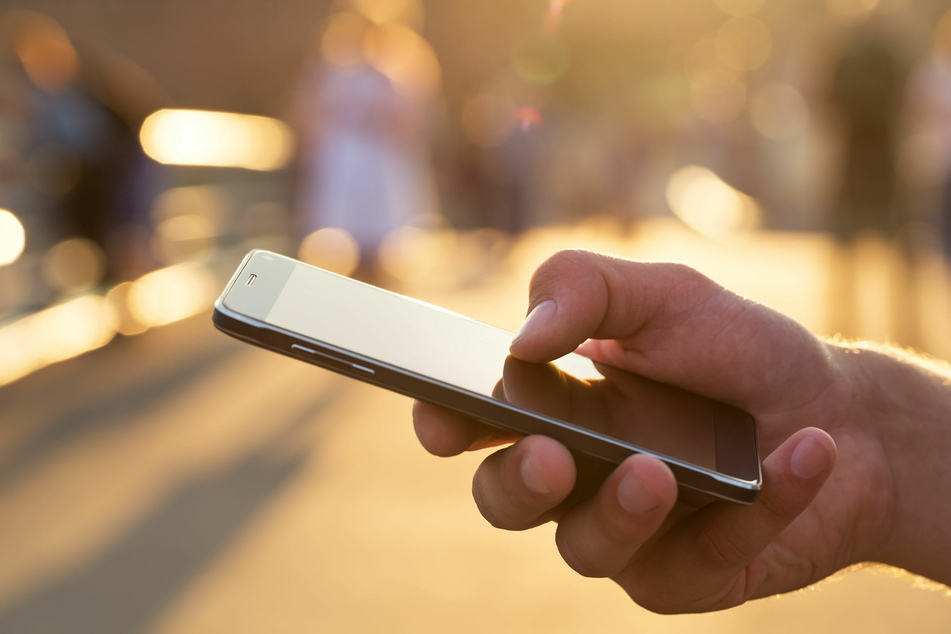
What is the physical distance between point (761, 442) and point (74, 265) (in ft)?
22.6

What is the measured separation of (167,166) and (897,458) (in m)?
8.38

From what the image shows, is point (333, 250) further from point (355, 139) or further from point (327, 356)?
point (327, 356)

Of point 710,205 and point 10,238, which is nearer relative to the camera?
point 10,238

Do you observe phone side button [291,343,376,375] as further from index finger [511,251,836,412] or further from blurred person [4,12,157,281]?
blurred person [4,12,157,281]

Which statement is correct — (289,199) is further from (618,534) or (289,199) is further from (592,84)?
(592,84)

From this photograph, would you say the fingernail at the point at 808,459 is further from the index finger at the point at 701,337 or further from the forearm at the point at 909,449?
the forearm at the point at 909,449

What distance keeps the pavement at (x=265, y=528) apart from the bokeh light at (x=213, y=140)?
111 inches

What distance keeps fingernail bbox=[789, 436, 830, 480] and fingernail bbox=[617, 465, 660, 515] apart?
306 mm

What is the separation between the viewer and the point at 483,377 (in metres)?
1.95

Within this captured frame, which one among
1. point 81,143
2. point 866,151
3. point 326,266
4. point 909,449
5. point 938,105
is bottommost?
point 326,266

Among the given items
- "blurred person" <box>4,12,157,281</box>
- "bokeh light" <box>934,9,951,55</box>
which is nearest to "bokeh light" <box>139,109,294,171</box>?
"blurred person" <box>4,12,157,281</box>

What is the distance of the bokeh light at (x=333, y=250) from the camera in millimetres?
7504

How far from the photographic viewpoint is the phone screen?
6.21 feet

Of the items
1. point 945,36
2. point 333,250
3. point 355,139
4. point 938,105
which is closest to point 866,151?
point 938,105
